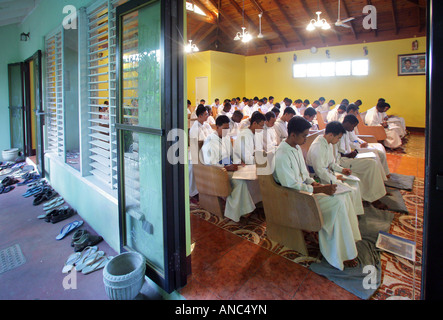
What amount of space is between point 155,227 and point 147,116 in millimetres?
850

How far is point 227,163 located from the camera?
3793 millimetres

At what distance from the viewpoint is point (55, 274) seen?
2488mm

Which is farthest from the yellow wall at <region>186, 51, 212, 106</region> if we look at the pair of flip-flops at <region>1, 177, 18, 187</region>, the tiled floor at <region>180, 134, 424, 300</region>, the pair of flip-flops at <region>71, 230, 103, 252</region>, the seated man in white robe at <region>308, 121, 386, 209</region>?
the tiled floor at <region>180, 134, 424, 300</region>

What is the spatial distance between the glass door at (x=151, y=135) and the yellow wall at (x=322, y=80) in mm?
10075

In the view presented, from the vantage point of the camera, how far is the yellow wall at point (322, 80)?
35.2 feet

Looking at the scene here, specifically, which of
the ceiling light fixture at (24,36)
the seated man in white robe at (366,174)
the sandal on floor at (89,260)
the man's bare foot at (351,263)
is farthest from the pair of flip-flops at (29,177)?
the man's bare foot at (351,263)

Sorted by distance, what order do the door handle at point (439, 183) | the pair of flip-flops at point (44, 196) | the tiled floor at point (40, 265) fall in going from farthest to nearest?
the pair of flip-flops at point (44, 196) < the tiled floor at point (40, 265) < the door handle at point (439, 183)

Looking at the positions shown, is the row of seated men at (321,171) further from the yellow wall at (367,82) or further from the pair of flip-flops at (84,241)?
the yellow wall at (367,82)

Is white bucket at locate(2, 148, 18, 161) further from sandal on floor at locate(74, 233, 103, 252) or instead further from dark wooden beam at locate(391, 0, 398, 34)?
dark wooden beam at locate(391, 0, 398, 34)

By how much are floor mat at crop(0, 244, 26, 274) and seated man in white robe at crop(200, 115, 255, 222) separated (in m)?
2.14

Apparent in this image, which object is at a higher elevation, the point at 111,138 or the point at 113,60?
the point at 113,60

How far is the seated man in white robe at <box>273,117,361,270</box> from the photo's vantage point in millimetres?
2418

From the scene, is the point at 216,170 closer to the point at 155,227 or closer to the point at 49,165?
the point at 155,227
